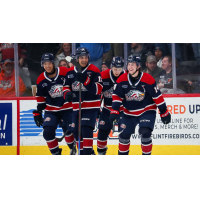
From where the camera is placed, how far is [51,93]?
465 cm

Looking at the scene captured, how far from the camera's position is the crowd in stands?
5.10 metres

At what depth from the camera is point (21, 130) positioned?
533cm

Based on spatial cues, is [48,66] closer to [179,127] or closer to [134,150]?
[134,150]

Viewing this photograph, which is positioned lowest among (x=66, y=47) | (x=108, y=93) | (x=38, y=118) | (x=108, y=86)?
(x=38, y=118)

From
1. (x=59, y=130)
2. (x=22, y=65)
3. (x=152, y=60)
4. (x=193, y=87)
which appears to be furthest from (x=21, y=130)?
(x=193, y=87)

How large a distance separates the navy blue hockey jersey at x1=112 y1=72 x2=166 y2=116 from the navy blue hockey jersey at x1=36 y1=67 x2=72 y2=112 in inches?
32.7

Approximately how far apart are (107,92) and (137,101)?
0.58 meters

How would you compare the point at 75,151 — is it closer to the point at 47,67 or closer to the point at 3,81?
the point at 47,67

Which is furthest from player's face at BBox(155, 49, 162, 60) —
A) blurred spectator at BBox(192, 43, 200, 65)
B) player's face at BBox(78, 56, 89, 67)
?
player's face at BBox(78, 56, 89, 67)

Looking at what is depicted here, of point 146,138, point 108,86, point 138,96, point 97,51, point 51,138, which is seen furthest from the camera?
point 97,51

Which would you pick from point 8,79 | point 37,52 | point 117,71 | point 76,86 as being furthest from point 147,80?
point 8,79

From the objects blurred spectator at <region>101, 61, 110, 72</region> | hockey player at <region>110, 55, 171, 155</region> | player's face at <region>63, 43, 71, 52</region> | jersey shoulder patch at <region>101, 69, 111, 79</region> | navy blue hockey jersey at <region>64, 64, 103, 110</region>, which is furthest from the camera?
player's face at <region>63, 43, 71, 52</region>

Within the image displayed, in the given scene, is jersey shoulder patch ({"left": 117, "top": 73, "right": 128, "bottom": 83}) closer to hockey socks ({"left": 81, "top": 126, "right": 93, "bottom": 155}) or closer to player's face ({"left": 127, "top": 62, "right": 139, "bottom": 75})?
player's face ({"left": 127, "top": 62, "right": 139, "bottom": 75})

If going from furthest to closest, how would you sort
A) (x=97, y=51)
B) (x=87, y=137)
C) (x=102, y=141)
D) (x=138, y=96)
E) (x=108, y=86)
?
1. (x=97, y=51)
2. (x=102, y=141)
3. (x=108, y=86)
4. (x=87, y=137)
5. (x=138, y=96)
